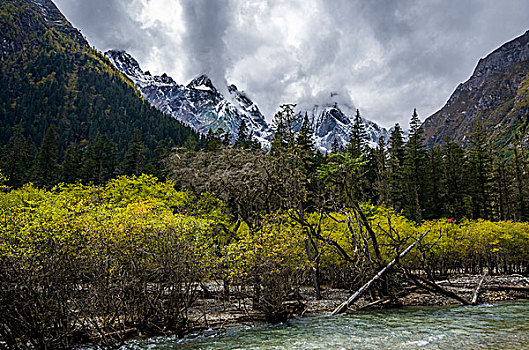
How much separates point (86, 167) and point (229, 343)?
204 feet

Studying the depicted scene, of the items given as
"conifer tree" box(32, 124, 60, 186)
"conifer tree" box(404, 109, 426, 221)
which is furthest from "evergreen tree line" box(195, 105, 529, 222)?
"conifer tree" box(32, 124, 60, 186)

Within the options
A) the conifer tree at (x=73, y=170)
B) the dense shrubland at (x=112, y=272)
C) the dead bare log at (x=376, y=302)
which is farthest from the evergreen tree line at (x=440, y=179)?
the conifer tree at (x=73, y=170)

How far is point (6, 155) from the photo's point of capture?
6650 cm

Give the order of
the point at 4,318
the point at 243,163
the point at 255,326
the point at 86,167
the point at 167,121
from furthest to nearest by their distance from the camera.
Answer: the point at 167,121 < the point at 86,167 < the point at 243,163 < the point at 255,326 < the point at 4,318

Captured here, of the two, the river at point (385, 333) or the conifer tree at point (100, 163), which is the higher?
the conifer tree at point (100, 163)

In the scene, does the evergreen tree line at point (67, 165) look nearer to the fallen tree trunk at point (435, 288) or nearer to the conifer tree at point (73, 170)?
the conifer tree at point (73, 170)

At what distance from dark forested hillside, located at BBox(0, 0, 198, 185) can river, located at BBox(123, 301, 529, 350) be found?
7036 cm

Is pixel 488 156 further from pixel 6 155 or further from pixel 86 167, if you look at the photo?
pixel 6 155

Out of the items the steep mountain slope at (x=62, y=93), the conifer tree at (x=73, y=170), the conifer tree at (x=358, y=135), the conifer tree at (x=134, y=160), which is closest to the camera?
the conifer tree at (x=358, y=135)

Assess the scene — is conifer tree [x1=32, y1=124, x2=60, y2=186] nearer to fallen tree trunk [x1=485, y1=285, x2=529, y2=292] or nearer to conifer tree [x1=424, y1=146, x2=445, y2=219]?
conifer tree [x1=424, y1=146, x2=445, y2=219]

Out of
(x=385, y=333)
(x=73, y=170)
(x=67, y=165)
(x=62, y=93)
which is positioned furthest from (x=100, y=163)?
(x=62, y=93)

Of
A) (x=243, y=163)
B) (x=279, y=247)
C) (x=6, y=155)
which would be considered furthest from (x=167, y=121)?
(x=279, y=247)

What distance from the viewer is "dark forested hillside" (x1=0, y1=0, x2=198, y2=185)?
112 m

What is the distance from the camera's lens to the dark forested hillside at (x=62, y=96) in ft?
368
